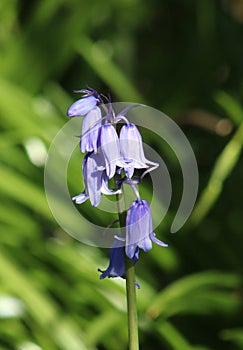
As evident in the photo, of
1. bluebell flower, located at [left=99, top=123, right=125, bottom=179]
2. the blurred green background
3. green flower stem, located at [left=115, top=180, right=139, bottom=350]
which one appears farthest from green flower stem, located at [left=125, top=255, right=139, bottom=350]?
the blurred green background

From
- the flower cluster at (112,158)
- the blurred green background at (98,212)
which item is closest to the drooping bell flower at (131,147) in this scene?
the flower cluster at (112,158)

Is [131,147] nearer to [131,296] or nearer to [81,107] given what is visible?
[81,107]

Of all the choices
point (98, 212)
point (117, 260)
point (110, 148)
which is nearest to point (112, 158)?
point (110, 148)

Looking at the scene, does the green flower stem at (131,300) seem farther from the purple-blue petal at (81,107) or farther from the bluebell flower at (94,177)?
the purple-blue petal at (81,107)

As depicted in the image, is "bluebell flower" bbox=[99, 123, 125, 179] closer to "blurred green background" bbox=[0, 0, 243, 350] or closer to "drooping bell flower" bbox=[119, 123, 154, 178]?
"drooping bell flower" bbox=[119, 123, 154, 178]

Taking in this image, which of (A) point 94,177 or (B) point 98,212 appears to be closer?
(A) point 94,177

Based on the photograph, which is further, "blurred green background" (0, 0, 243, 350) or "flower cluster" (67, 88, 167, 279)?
"blurred green background" (0, 0, 243, 350)

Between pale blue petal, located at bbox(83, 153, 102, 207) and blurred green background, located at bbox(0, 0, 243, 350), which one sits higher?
blurred green background, located at bbox(0, 0, 243, 350)
